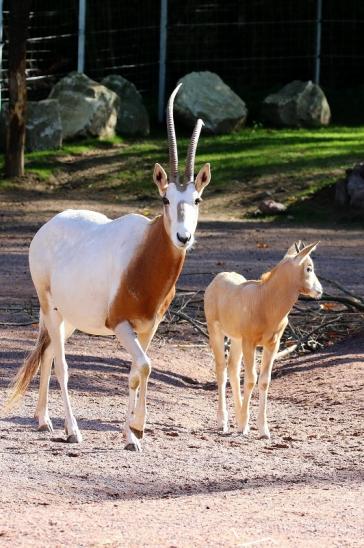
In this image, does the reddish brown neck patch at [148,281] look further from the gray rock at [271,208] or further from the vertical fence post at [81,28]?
the vertical fence post at [81,28]

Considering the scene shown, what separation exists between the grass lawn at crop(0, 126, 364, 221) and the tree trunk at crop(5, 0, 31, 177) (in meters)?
0.35

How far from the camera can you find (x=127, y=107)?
22375 mm

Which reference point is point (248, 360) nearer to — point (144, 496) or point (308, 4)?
point (144, 496)

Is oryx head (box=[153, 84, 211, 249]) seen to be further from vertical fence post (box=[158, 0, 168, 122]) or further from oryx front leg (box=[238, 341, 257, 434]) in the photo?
vertical fence post (box=[158, 0, 168, 122])

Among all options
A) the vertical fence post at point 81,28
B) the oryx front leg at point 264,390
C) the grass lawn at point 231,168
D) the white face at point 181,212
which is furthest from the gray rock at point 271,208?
the white face at point 181,212

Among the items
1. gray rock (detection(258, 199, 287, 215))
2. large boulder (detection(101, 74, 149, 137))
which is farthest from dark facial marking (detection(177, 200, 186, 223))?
large boulder (detection(101, 74, 149, 137))

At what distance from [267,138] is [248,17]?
3.54m

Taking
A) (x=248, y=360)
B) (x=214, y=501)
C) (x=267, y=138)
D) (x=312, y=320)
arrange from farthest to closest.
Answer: (x=267, y=138)
(x=312, y=320)
(x=248, y=360)
(x=214, y=501)

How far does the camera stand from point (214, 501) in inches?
231

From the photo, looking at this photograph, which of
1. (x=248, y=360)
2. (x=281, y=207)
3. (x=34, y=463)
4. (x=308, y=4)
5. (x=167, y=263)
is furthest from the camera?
(x=308, y=4)

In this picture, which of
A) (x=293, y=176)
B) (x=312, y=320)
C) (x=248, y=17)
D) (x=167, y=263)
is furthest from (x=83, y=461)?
(x=248, y=17)

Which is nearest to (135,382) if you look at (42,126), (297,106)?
(42,126)

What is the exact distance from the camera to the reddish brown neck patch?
700cm

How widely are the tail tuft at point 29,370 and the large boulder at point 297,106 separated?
51.0ft
